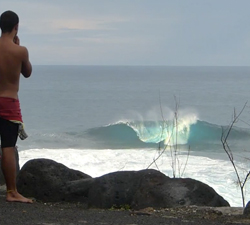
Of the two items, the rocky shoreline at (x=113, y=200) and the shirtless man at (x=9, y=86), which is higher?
the shirtless man at (x=9, y=86)

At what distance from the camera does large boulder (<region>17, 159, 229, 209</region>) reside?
7473 millimetres

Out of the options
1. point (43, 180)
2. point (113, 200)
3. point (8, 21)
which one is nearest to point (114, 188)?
point (113, 200)

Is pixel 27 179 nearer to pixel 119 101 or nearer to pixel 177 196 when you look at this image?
pixel 177 196

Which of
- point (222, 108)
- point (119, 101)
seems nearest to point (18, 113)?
point (222, 108)

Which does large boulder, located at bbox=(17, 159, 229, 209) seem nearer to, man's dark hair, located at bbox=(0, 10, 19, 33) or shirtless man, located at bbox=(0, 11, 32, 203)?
shirtless man, located at bbox=(0, 11, 32, 203)

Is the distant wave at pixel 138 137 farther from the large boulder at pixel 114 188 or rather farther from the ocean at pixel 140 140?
the large boulder at pixel 114 188

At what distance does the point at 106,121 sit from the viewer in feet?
151

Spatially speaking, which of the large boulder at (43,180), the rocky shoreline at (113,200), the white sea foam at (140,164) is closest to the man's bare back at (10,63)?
the rocky shoreline at (113,200)

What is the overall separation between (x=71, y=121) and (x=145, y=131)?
457 inches

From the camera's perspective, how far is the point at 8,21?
278 inches

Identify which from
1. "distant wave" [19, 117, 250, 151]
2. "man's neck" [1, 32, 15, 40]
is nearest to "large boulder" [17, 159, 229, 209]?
"man's neck" [1, 32, 15, 40]

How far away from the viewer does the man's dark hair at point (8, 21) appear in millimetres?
7025

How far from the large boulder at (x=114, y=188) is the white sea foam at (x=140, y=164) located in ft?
24.0

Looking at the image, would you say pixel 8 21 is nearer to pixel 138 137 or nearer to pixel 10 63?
pixel 10 63
